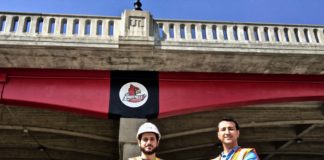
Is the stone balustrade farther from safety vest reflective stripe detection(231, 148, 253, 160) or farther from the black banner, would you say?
safety vest reflective stripe detection(231, 148, 253, 160)

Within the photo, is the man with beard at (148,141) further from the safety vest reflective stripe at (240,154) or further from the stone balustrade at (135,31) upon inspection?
the stone balustrade at (135,31)

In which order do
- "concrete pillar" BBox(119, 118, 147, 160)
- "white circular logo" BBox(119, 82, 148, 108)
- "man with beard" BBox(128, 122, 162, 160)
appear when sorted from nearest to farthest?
"man with beard" BBox(128, 122, 162, 160) < "concrete pillar" BBox(119, 118, 147, 160) < "white circular logo" BBox(119, 82, 148, 108)

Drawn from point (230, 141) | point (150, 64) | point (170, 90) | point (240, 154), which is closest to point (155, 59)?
point (150, 64)

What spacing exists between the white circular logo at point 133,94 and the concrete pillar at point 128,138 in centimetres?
44

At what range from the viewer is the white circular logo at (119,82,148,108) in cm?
816

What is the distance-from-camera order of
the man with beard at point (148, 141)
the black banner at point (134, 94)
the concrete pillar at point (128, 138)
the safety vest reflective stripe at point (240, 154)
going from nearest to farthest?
the safety vest reflective stripe at point (240, 154) → the man with beard at point (148, 141) → the concrete pillar at point (128, 138) → the black banner at point (134, 94)

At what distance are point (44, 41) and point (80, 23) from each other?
3.39 ft

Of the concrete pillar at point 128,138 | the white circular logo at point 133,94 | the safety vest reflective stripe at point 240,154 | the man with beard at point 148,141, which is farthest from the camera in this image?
the white circular logo at point 133,94

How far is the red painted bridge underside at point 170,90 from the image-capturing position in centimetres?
806

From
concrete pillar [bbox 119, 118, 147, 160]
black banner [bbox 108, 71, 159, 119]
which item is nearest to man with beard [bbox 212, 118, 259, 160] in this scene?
concrete pillar [bbox 119, 118, 147, 160]

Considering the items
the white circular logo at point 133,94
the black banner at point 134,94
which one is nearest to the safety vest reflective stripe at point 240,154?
the black banner at point 134,94

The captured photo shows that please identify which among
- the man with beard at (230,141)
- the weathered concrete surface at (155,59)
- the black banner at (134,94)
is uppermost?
the weathered concrete surface at (155,59)

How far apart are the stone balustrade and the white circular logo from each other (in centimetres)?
127

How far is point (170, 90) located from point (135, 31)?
1709 millimetres
